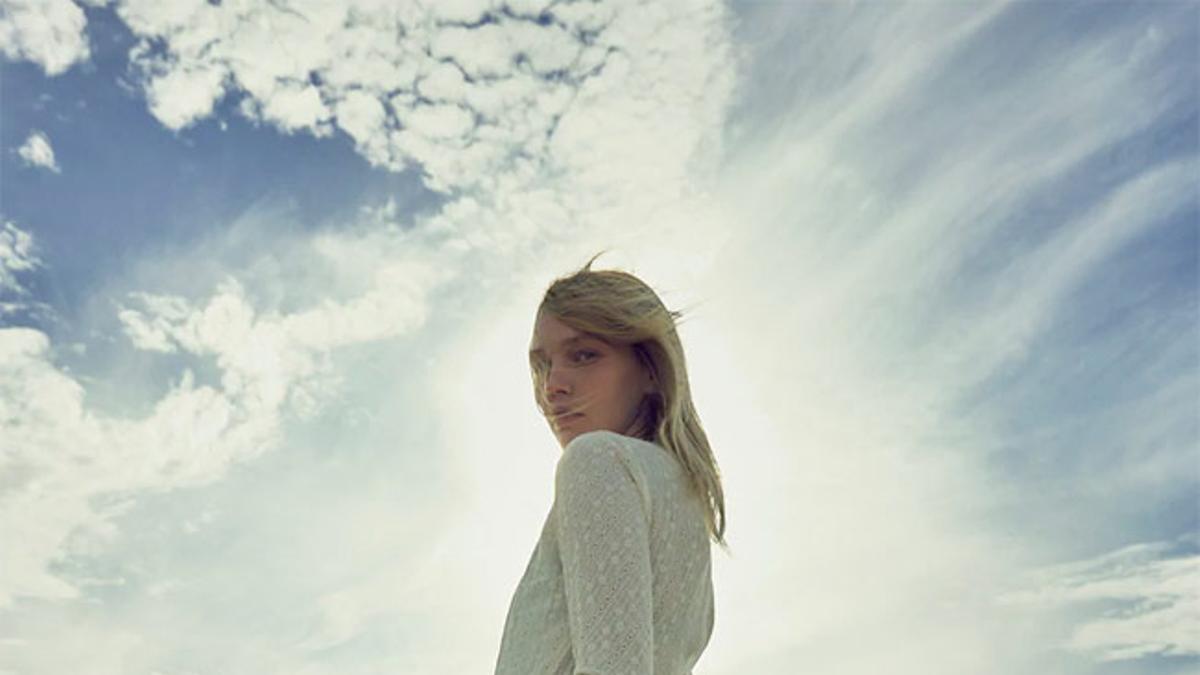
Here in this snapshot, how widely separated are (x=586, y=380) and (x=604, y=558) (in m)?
0.96

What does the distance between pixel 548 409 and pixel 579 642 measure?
1.16m

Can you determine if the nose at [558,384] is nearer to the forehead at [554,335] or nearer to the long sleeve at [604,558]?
the forehead at [554,335]

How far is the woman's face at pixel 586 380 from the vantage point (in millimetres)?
4188

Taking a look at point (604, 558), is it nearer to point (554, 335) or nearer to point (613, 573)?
point (613, 573)

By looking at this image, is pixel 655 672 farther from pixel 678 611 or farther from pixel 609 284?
pixel 609 284

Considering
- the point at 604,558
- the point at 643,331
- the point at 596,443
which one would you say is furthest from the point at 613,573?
the point at 643,331

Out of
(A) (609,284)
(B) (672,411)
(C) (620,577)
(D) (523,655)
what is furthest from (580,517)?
(A) (609,284)

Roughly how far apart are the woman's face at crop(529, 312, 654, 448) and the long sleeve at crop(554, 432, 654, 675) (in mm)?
534

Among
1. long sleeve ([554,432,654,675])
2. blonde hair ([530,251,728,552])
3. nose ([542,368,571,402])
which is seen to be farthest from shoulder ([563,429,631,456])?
nose ([542,368,571,402])

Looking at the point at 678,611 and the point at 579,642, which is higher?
the point at 678,611

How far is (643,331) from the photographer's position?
13.7 ft

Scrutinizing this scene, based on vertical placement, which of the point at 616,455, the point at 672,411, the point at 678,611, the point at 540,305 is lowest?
the point at 678,611

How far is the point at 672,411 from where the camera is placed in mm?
4129

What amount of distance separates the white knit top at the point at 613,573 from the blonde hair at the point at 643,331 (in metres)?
0.24
